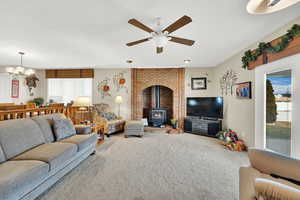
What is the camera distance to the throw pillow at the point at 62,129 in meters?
2.58

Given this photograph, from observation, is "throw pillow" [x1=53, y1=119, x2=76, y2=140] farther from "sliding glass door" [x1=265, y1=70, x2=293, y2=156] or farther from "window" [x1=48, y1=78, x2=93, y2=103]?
"sliding glass door" [x1=265, y1=70, x2=293, y2=156]

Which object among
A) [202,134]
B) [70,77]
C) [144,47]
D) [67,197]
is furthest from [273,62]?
[70,77]

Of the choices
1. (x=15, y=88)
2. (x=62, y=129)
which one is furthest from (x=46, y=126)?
(x=15, y=88)

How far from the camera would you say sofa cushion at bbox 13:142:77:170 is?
1784 mm

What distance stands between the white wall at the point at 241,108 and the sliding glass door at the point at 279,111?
1.17 ft

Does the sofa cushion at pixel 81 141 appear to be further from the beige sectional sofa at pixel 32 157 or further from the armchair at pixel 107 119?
the armchair at pixel 107 119

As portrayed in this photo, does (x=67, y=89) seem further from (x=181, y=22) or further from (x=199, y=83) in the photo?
(x=181, y=22)

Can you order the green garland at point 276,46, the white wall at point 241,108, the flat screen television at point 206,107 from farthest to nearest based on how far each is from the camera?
the flat screen television at point 206,107 < the white wall at point 241,108 < the green garland at point 276,46

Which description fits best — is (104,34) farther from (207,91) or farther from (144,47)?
(207,91)

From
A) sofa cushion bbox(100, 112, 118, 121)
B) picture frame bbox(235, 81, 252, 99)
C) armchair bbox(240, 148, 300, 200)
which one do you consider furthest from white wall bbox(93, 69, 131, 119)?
armchair bbox(240, 148, 300, 200)

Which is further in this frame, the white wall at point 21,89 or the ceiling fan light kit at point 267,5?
the white wall at point 21,89

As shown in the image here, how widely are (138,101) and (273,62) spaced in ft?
13.8

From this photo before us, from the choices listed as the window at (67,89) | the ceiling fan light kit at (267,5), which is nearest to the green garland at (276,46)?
the ceiling fan light kit at (267,5)

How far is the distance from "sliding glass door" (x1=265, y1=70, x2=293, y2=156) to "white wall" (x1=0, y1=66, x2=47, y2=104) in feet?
24.8
